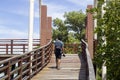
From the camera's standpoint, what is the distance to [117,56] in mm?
15586

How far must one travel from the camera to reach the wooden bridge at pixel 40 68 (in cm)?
1309

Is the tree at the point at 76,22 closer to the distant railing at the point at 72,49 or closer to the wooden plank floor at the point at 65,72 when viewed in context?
the distant railing at the point at 72,49

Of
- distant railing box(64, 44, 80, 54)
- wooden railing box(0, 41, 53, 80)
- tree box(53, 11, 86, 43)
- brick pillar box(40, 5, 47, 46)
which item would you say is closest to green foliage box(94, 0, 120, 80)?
wooden railing box(0, 41, 53, 80)

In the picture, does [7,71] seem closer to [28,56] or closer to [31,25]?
[28,56]

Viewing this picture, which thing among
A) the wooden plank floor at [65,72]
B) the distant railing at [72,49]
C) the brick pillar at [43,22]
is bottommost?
the wooden plank floor at [65,72]

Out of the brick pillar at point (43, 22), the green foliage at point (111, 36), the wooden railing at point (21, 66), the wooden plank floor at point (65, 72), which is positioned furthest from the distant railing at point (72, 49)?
the green foliage at point (111, 36)

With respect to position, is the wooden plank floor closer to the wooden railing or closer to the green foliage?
the wooden railing

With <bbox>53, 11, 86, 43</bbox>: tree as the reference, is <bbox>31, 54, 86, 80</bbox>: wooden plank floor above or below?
below

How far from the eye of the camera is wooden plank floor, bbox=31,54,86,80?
17.3 m

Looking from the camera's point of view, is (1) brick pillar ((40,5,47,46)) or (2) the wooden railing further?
(1) brick pillar ((40,5,47,46))

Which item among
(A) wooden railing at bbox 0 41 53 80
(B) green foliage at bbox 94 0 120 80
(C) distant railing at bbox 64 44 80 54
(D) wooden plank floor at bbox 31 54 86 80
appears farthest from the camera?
(C) distant railing at bbox 64 44 80 54

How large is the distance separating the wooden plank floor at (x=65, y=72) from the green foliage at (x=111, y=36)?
1.47 meters

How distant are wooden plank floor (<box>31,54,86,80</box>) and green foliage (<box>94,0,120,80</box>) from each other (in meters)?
1.47

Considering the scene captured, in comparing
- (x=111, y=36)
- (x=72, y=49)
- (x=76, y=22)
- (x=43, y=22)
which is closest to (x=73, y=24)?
(x=76, y=22)
